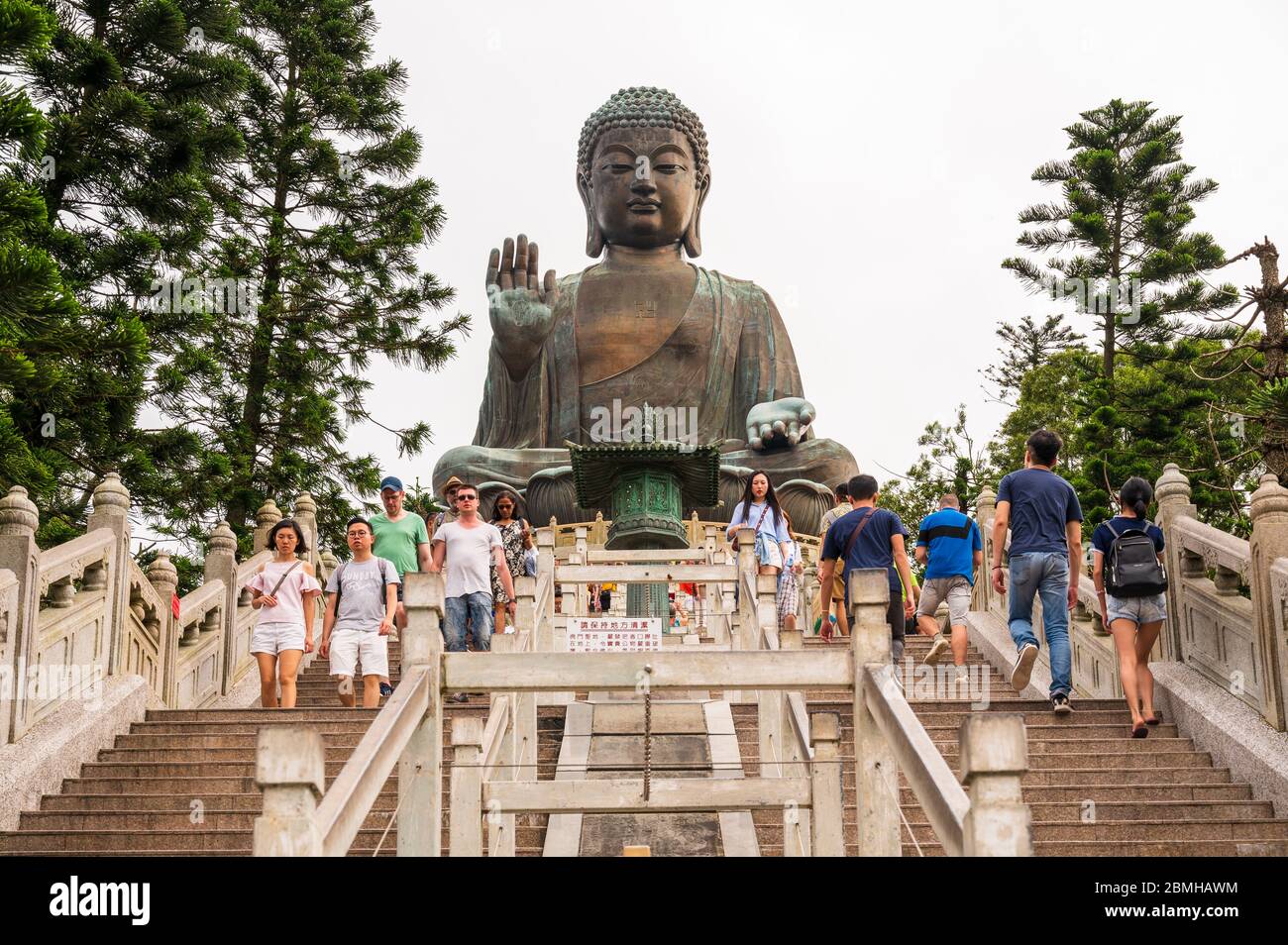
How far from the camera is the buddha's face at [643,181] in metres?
20.0

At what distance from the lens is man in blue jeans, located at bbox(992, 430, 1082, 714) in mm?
7293

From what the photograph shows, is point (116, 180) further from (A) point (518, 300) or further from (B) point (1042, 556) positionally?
(B) point (1042, 556)

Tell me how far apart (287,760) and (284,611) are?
4.90 metres

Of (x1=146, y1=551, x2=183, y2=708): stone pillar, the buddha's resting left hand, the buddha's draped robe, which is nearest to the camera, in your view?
(x1=146, y1=551, x2=183, y2=708): stone pillar

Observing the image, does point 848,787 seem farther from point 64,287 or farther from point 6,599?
point 64,287

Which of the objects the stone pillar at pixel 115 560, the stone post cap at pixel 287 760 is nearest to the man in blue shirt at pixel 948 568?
the stone pillar at pixel 115 560

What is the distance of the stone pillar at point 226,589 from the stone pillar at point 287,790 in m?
6.85

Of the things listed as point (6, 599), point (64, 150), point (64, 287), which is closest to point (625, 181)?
point (64, 150)

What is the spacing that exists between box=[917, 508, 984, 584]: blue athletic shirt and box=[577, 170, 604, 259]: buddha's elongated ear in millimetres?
13311

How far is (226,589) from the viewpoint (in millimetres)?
9969

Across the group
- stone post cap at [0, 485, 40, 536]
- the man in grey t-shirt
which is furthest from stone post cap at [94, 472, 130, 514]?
the man in grey t-shirt

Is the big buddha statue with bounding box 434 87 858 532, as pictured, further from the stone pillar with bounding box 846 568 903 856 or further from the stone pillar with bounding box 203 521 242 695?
the stone pillar with bounding box 846 568 903 856

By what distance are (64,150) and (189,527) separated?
405 centimetres

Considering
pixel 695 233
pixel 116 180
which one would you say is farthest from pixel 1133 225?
pixel 116 180
